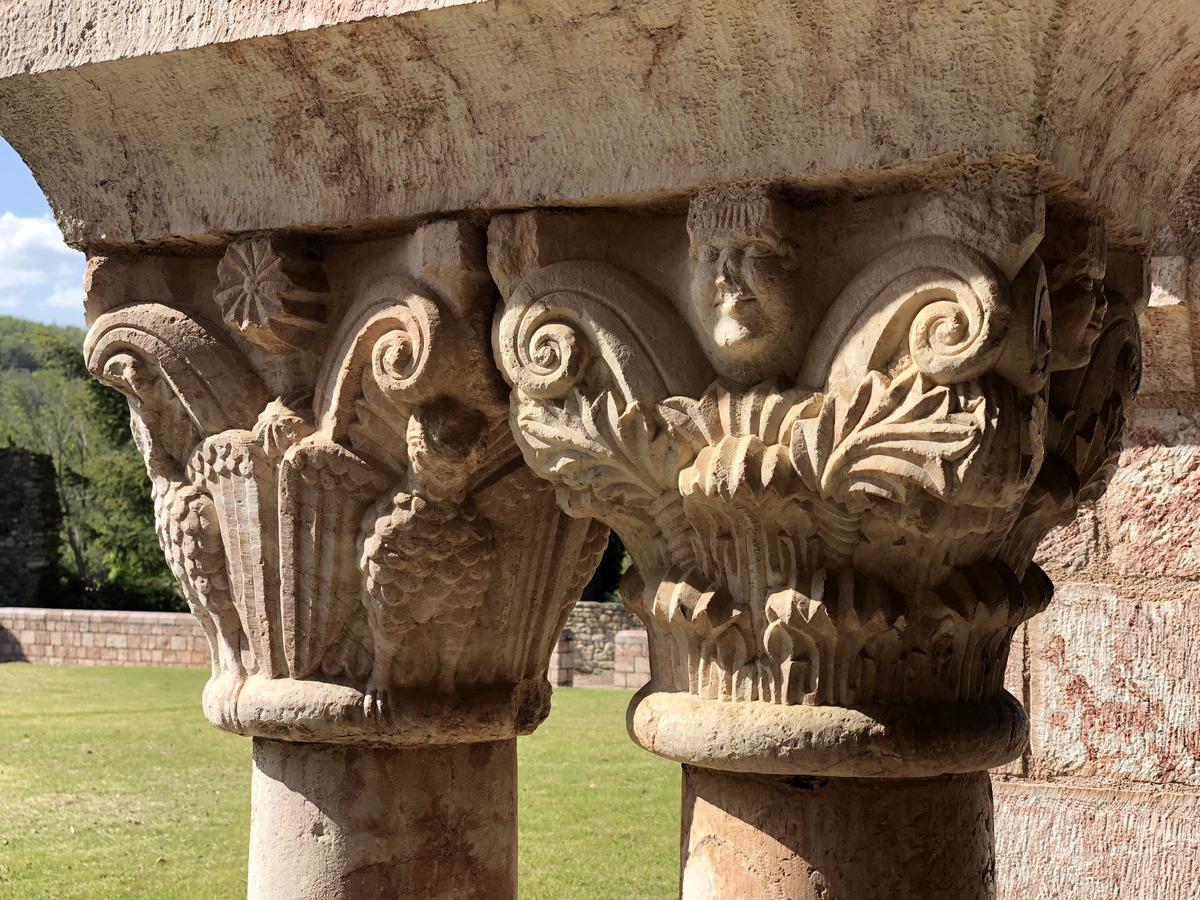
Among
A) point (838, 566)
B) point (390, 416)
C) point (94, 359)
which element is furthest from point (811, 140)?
point (94, 359)

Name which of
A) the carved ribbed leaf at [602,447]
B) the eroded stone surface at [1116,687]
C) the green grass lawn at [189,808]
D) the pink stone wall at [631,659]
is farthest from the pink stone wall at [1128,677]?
the pink stone wall at [631,659]

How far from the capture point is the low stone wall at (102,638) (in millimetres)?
12688

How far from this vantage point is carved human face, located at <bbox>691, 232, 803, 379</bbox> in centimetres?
132

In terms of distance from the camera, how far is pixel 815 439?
131 cm

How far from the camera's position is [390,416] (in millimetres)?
1675

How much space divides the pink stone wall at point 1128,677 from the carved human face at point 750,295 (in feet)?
4.95

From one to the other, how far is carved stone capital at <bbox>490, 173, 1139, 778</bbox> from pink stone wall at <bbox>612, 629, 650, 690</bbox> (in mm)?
9439

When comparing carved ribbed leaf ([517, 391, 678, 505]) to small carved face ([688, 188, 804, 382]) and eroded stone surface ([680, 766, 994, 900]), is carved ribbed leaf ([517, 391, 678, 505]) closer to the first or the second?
small carved face ([688, 188, 804, 382])

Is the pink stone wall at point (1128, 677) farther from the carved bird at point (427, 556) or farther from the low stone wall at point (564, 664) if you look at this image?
the low stone wall at point (564, 664)

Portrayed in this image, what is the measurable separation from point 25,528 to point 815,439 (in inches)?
749

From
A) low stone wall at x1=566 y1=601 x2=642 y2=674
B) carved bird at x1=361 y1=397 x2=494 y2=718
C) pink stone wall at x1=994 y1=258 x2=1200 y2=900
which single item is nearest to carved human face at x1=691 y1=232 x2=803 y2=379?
carved bird at x1=361 y1=397 x2=494 y2=718

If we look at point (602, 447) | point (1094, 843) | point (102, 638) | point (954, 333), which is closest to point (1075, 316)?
point (954, 333)

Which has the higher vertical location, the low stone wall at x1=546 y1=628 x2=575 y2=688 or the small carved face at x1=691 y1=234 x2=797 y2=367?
the small carved face at x1=691 y1=234 x2=797 y2=367

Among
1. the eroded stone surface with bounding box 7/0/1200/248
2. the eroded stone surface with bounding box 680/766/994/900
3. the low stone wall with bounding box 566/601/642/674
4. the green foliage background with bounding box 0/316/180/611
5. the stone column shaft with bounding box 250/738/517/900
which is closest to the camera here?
the eroded stone surface with bounding box 7/0/1200/248
